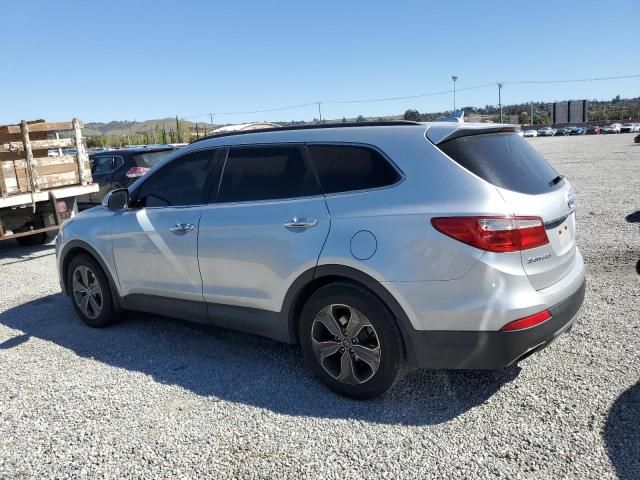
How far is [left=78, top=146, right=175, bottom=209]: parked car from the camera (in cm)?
1095

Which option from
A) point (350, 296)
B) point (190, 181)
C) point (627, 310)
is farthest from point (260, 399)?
point (627, 310)

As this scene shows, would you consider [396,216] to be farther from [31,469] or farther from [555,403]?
[31,469]

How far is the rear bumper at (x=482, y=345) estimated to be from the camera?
304 cm

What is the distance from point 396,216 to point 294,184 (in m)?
0.89

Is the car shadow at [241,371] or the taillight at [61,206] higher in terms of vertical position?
the taillight at [61,206]

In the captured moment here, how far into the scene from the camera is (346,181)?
3.49 m

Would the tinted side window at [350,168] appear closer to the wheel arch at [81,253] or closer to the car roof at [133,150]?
the wheel arch at [81,253]

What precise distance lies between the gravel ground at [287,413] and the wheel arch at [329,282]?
45 centimetres

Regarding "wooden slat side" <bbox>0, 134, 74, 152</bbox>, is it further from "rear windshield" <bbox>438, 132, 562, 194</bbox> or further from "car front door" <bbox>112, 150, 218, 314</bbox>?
"rear windshield" <bbox>438, 132, 562, 194</bbox>

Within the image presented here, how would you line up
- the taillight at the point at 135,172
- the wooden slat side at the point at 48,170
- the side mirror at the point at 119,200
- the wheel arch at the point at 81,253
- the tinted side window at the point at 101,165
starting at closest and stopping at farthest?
the side mirror at the point at 119,200 < the wheel arch at the point at 81,253 < the wooden slat side at the point at 48,170 < the taillight at the point at 135,172 < the tinted side window at the point at 101,165

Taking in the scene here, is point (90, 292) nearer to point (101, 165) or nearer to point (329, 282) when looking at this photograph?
point (329, 282)

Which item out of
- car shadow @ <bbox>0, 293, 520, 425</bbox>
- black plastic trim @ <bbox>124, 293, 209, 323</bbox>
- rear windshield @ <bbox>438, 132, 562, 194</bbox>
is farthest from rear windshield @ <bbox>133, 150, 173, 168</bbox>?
rear windshield @ <bbox>438, 132, 562, 194</bbox>

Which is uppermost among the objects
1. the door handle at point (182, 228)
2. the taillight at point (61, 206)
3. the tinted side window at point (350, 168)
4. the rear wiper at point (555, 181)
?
the tinted side window at point (350, 168)

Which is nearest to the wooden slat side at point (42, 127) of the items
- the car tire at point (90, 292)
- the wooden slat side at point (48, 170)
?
the wooden slat side at point (48, 170)
